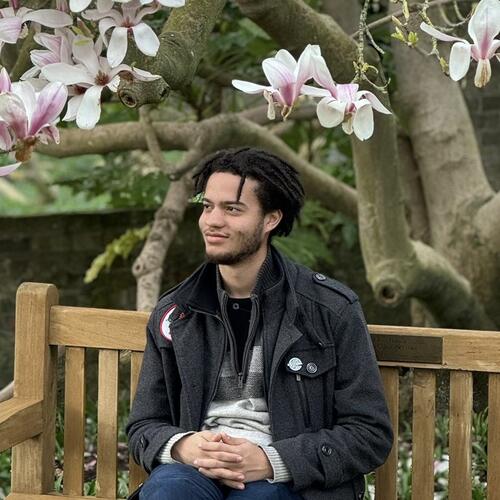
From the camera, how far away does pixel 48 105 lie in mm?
2213

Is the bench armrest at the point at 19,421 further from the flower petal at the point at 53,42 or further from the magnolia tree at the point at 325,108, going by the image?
the flower petal at the point at 53,42

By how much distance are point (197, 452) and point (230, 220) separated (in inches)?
22.3

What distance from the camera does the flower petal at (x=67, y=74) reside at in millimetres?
2332

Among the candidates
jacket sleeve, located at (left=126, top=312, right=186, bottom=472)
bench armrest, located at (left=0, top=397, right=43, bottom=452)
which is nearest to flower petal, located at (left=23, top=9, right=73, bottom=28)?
jacket sleeve, located at (left=126, top=312, right=186, bottom=472)

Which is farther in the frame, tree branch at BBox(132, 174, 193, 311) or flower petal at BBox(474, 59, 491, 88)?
tree branch at BBox(132, 174, 193, 311)

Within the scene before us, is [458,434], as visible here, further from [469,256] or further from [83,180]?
[83,180]

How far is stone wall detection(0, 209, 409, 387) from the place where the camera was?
6.89 meters

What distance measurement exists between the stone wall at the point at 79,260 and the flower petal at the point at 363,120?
15.0ft

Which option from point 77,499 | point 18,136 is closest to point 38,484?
point 77,499

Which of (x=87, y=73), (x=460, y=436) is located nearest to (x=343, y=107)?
(x=87, y=73)

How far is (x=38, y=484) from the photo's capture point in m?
3.56

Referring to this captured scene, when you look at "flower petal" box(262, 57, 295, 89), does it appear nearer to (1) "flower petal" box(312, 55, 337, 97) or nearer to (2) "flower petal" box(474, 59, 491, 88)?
(1) "flower petal" box(312, 55, 337, 97)

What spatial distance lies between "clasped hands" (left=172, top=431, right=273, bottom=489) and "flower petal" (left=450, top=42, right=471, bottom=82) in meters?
1.12

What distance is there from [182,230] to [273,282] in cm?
387
